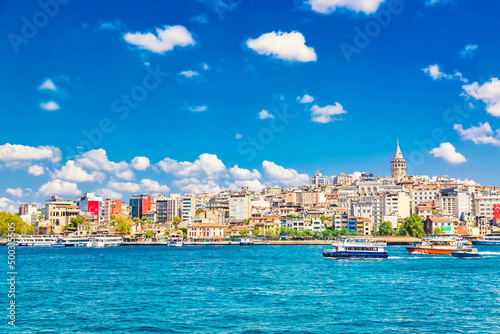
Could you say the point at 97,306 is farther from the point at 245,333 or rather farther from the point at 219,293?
the point at 245,333

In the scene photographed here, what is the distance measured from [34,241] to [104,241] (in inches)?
449

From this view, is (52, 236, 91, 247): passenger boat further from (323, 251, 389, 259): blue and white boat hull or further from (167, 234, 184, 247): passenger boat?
(323, 251, 389, 259): blue and white boat hull

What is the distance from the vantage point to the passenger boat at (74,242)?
79938 mm

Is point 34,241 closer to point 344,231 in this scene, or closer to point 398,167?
point 344,231

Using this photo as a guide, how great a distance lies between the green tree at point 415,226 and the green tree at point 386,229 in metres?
2.19

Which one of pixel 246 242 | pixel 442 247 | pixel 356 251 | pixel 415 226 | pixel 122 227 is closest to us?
pixel 356 251

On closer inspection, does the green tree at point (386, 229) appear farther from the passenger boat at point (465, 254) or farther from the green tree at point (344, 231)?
the passenger boat at point (465, 254)

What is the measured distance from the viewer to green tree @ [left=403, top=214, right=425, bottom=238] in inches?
3393

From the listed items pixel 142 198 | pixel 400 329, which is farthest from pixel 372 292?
pixel 142 198

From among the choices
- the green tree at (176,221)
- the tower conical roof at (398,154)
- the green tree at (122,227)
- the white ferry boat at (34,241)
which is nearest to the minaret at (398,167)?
the tower conical roof at (398,154)

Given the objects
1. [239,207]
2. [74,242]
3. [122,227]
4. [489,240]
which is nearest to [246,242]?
[122,227]

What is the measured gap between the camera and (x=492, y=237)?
84.8 m

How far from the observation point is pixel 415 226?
8688 cm

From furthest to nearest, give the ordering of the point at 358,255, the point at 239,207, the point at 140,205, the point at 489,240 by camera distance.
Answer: the point at 140,205, the point at 239,207, the point at 489,240, the point at 358,255
